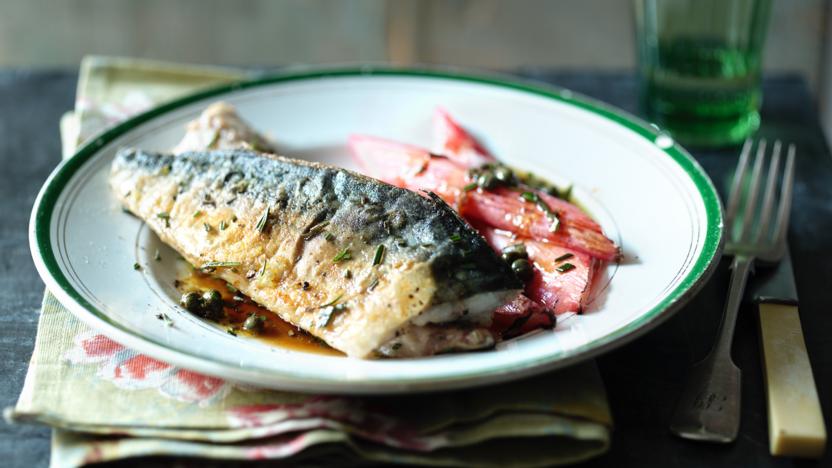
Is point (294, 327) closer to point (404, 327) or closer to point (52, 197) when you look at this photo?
point (404, 327)

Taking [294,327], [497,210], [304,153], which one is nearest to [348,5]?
[304,153]

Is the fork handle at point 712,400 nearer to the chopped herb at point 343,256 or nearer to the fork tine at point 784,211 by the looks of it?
the fork tine at point 784,211

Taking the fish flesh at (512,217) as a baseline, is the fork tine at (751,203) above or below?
above

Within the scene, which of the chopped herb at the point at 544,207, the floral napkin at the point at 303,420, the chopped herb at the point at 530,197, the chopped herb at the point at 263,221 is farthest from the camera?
the chopped herb at the point at 530,197

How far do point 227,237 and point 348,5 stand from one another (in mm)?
5730

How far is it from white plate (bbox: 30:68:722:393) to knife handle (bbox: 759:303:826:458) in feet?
1.11

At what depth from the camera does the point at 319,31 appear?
8.55m

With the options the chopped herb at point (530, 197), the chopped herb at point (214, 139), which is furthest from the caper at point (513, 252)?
the chopped herb at point (214, 139)

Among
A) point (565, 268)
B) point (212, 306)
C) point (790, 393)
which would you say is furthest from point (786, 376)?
point (212, 306)

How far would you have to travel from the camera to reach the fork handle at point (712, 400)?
101 inches

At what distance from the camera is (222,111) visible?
4000 millimetres

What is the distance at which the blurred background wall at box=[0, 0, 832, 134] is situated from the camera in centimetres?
841

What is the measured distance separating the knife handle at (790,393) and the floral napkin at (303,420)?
50 centimetres

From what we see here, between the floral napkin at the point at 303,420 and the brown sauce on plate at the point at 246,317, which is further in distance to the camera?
the brown sauce on plate at the point at 246,317
